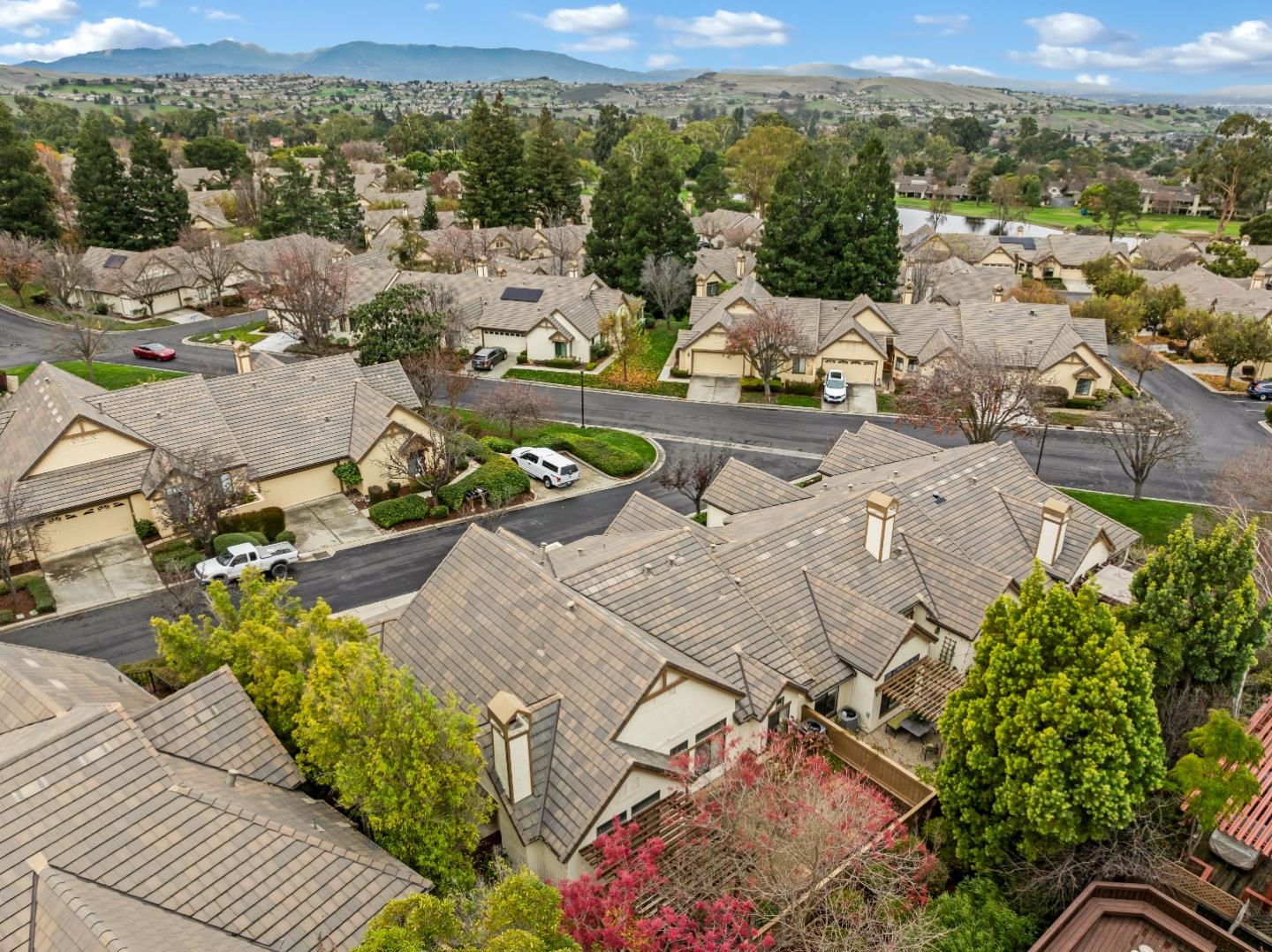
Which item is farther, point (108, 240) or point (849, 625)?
point (108, 240)

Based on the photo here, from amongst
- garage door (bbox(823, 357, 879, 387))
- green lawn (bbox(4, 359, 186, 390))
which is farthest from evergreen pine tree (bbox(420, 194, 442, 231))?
garage door (bbox(823, 357, 879, 387))

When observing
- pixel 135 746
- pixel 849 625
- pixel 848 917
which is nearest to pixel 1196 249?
pixel 849 625

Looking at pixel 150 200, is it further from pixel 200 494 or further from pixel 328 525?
pixel 200 494

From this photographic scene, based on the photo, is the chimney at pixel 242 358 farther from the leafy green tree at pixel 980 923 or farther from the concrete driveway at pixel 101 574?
the leafy green tree at pixel 980 923

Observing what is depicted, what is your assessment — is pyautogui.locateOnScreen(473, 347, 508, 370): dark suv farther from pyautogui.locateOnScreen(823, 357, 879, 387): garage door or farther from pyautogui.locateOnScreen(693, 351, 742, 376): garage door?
pyautogui.locateOnScreen(823, 357, 879, 387): garage door

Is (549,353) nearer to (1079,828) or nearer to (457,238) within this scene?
(457,238)
